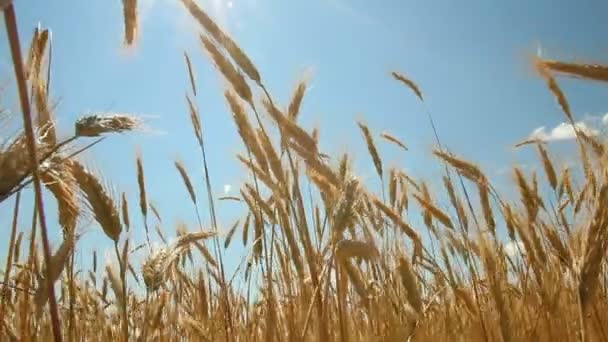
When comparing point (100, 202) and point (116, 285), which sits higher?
point (100, 202)

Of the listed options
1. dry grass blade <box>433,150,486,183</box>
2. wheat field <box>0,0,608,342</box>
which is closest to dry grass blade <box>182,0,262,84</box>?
wheat field <box>0,0,608,342</box>

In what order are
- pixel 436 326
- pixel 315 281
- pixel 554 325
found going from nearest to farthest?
pixel 315 281 < pixel 554 325 < pixel 436 326

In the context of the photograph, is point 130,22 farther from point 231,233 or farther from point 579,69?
point 231,233

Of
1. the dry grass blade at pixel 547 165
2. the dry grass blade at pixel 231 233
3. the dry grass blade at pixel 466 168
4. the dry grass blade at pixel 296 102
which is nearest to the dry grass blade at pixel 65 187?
the dry grass blade at pixel 296 102

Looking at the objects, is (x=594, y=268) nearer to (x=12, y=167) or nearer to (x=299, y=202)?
(x=299, y=202)

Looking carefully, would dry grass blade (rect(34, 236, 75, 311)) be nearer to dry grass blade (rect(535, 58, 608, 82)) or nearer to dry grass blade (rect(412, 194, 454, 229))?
dry grass blade (rect(535, 58, 608, 82))

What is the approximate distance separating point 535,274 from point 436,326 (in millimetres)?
531

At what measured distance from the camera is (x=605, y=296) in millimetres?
2580

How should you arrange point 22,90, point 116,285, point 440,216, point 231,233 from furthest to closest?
point 231,233 < point 440,216 < point 116,285 < point 22,90

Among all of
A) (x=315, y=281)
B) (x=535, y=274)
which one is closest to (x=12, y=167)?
(x=315, y=281)

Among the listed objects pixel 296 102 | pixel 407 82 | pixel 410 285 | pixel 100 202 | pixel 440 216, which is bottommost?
pixel 410 285

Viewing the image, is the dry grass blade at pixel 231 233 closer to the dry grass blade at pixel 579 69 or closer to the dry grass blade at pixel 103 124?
the dry grass blade at pixel 579 69

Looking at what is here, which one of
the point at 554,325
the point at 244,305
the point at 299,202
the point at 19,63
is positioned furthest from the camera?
the point at 244,305

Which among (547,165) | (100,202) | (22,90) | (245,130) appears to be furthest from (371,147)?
(22,90)
